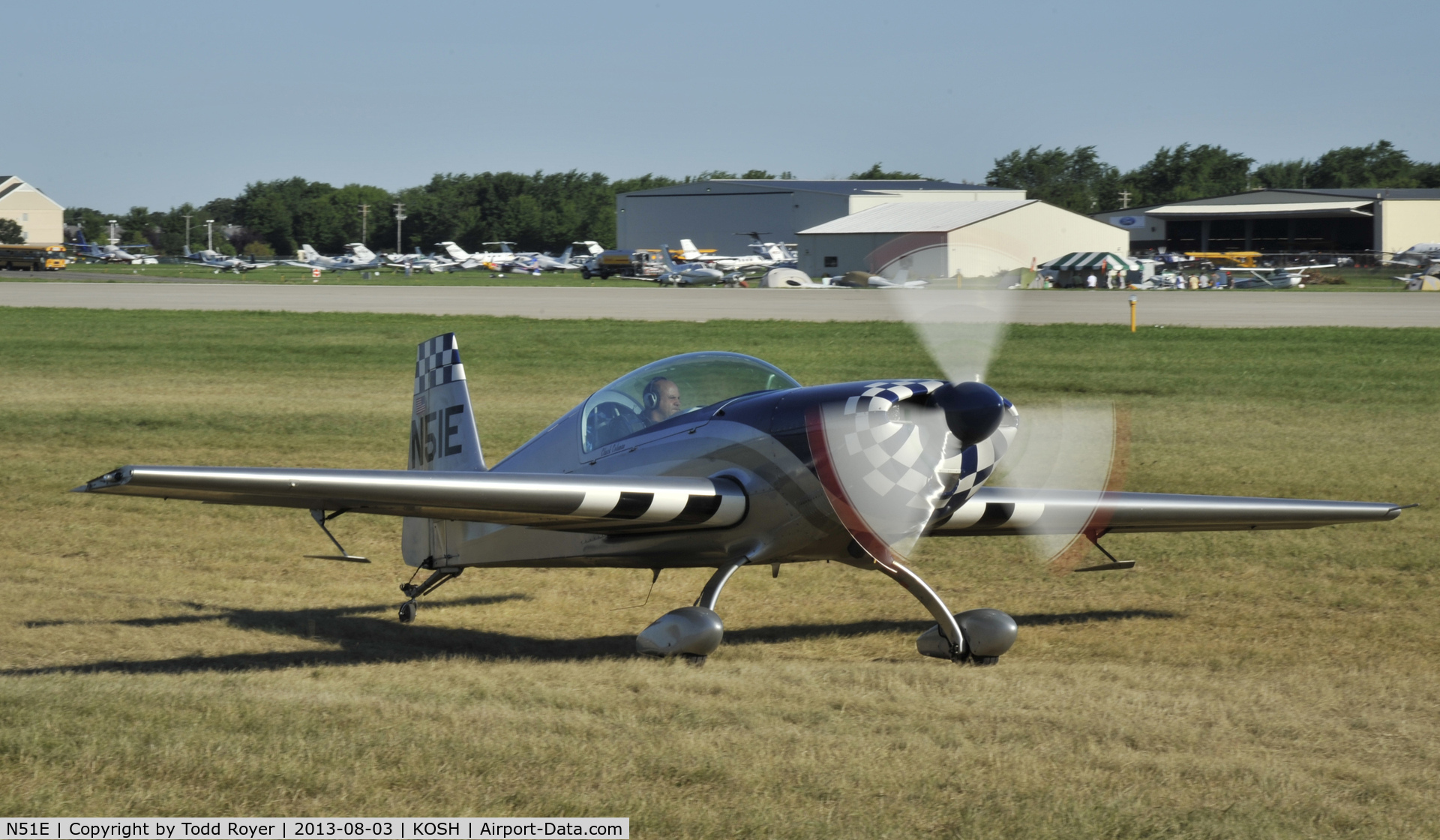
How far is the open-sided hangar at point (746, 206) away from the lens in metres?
98.3

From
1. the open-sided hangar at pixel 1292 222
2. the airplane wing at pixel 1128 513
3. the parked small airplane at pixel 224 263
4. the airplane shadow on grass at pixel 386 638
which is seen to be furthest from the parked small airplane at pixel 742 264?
the airplane wing at pixel 1128 513

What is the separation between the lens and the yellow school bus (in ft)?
290

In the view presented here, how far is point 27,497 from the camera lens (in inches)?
563

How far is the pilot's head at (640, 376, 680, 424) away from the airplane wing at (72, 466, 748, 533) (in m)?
0.61

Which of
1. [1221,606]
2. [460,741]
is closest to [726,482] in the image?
[460,741]

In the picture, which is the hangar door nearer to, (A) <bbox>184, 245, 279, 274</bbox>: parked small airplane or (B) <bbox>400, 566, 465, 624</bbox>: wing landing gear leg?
(A) <bbox>184, 245, 279, 274</bbox>: parked small airplane

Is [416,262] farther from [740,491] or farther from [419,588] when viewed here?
[740,491]

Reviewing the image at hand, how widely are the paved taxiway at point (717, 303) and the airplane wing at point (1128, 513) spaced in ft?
91.6

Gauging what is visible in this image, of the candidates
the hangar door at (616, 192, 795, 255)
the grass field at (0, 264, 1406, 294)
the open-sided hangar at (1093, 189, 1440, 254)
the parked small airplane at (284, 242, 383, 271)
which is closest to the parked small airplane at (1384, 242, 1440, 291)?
the grass field at (0, 264, 1406, 294)

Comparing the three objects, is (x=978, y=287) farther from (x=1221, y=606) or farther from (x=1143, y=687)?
(x=1221, y=606)

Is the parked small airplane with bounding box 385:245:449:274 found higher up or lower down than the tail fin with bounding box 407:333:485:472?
higher up

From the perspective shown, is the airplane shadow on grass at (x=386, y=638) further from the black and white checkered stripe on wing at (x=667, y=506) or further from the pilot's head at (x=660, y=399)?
the pilot's head at (x=660, y=399)

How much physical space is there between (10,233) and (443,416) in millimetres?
134990

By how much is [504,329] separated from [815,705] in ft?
103
